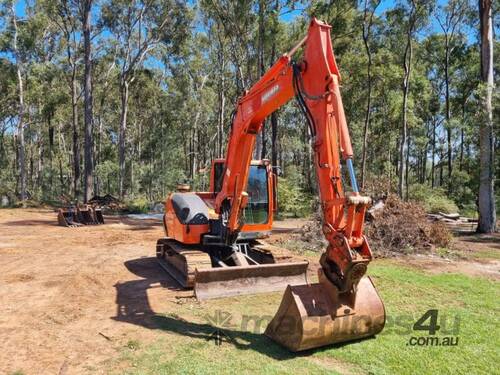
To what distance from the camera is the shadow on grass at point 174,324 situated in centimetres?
457

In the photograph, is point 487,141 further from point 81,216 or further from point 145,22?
point 145,22

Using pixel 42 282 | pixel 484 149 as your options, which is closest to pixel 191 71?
pixel 484 149

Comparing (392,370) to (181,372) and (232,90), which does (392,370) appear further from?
(232,90)

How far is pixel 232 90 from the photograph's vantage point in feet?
129

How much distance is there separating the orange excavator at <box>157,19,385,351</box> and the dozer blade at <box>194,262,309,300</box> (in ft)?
0.05

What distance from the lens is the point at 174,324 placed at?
5359 millimetres

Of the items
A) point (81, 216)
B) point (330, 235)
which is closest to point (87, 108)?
point (81, 216)

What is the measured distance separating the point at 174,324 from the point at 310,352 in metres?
1.85

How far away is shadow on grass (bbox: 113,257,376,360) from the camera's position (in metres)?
4.57

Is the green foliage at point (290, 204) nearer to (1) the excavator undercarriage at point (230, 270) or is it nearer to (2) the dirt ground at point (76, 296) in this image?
(2) the dirt ground at point (76, 296)

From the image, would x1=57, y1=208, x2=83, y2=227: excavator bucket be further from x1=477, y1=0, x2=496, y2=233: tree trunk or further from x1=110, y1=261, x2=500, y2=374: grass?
x1=477, y1=0, x2=496, y2=233: tree trunk

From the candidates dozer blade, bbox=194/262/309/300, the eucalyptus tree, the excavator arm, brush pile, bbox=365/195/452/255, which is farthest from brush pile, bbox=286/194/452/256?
the eucalyptus tree

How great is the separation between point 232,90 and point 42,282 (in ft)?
111

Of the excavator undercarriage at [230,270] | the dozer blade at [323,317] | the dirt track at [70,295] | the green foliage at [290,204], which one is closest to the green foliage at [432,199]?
the green foliage at [290,204]
